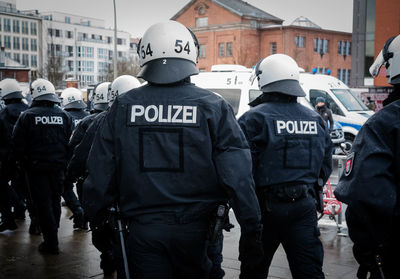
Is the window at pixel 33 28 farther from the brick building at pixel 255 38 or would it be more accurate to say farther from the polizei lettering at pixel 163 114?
the polizei lettering at pixel 163 114

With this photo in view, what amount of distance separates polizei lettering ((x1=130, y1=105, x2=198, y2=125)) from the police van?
10.1 meters

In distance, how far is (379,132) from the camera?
279cm

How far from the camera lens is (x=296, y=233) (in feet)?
13.3

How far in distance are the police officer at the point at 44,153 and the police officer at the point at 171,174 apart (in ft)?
11.7

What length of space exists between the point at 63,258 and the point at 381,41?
100ft

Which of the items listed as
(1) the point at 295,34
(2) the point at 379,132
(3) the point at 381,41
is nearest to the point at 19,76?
(1) the point at 295,34

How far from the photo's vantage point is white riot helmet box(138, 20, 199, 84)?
3336mm

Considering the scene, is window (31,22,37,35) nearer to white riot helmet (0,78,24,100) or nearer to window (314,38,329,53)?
window (314,38,329,53)

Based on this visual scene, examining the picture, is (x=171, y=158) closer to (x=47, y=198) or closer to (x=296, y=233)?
(x=296, y=233)

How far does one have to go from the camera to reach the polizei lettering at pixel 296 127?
168 inches

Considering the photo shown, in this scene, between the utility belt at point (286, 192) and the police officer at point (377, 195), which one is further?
the utility belt at point (286, 192)

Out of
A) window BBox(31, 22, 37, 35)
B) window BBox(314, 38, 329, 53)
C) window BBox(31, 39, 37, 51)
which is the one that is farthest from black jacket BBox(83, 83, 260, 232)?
window BBox(31, 22, 37, 35)

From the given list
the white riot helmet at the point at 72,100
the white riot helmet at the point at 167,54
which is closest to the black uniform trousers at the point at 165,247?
the white riot helmet at the point at 167,54

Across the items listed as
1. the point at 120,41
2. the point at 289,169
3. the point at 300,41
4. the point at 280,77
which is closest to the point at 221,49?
the point at 300,41
